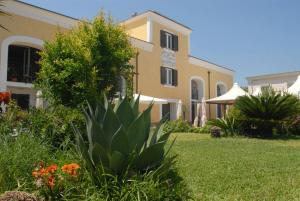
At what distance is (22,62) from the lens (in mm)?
18797

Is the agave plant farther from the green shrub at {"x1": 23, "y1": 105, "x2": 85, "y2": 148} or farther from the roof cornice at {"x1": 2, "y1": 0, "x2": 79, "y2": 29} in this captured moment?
the roof cornice at {"x1": 2, "y1": 0, "x2": 79, "y2": 29}

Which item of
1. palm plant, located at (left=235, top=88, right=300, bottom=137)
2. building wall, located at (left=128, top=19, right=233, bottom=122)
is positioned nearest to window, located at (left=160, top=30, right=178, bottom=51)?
building wall, located at (left=128, top=19, right=233, bottom=122)

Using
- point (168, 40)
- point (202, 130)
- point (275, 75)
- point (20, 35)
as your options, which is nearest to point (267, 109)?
point (202, 130)

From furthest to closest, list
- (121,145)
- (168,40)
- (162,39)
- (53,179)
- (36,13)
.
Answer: (168,40), (162,39), (36,13), (121,145), (53,179)

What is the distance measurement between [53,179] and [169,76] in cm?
2422

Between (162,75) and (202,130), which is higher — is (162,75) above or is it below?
above

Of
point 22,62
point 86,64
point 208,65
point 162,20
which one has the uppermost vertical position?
point 162,20

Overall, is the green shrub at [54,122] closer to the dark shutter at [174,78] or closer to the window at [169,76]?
the window at [169,76]

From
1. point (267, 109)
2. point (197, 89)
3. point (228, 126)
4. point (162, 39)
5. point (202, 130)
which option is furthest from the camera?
point (197, 89)

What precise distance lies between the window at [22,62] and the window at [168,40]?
10.8m

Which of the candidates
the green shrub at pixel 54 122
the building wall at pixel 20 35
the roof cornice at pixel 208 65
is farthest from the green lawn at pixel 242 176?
the roof cornice at pixel 208 65

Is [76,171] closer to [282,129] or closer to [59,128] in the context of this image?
[59,128]

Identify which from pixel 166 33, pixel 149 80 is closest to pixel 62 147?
pixel 149 80

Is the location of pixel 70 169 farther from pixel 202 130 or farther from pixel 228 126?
pixel 202 130
